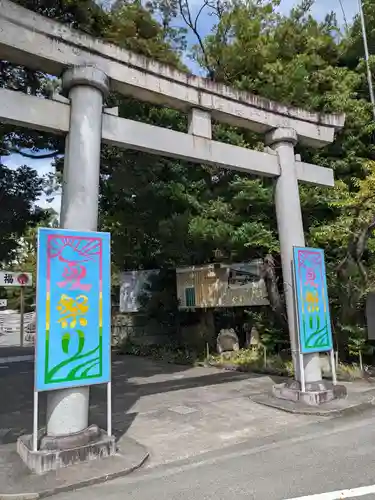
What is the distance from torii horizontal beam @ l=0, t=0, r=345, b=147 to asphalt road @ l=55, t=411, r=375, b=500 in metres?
5.36

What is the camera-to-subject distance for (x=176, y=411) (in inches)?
289

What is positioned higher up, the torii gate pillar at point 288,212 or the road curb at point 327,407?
the torii gate pillar at point 288,212

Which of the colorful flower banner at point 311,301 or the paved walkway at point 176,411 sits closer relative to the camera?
the paved walkway at point 176,411

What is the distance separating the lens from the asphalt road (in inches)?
157

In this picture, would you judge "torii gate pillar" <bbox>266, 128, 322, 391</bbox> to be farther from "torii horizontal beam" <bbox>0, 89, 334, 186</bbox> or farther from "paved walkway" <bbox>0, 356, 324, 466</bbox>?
"paved walkway" <bbox>0, 356, 324, 466</bbox>

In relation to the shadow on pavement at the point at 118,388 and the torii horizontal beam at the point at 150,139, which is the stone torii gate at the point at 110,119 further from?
the shadow on pavement at the point at 118,388

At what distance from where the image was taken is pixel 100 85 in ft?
19.1

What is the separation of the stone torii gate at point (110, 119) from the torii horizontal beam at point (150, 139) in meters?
0.01

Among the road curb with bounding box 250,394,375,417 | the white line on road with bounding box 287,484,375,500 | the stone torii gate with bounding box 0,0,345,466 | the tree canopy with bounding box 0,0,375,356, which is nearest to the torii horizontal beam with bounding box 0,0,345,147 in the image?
the stone torii gate with bounding box 0,0,345,466

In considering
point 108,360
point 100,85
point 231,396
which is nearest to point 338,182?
point 231,396

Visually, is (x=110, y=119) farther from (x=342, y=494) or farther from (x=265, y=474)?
(x=342, y=494)

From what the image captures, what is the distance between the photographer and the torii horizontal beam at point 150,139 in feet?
17.5

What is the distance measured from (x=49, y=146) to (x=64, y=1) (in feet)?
12.0

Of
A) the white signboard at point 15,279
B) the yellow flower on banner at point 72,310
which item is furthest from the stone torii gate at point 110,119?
the white signboard at point 15,279
